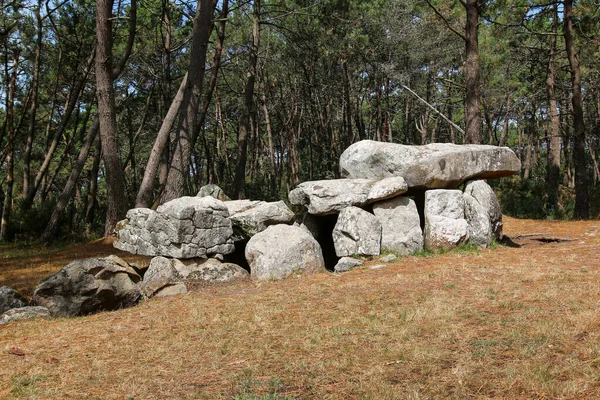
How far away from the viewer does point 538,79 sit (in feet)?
75.6

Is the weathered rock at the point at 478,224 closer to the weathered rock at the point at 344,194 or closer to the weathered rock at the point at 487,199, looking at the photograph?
the weathered rock at the point at 487,199

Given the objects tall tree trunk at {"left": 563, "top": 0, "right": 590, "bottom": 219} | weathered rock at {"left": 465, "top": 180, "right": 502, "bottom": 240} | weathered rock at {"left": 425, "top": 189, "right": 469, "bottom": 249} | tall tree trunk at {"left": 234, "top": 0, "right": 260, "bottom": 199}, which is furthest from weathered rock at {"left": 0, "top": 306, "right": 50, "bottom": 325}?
tall tree trunk at {"left": 563, "top": 0, "right": 590, "bottom": 219}

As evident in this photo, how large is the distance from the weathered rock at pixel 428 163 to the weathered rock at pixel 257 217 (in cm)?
181

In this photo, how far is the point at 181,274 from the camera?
779 centimetres

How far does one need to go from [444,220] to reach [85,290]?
5902 millimetres

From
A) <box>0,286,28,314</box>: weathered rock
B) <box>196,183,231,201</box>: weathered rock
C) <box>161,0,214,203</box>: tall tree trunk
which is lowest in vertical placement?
<box>0,286,28,314</box>: weathered rock

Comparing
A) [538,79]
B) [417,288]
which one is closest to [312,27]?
[538,79]

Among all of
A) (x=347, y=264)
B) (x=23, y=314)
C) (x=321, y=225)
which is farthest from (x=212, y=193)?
(x=23, y=314)

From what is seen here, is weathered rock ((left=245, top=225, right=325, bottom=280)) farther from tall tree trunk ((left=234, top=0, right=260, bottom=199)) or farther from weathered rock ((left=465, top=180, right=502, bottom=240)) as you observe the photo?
tall tree trunk ((left=234, top=0, right=260, bottom=199))

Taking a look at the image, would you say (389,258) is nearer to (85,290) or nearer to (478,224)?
(478,224)

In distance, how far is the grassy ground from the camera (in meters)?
3.44

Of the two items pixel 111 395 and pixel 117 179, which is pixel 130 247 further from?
pixel 111 395

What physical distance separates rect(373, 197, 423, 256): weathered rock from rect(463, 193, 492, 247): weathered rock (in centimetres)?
99

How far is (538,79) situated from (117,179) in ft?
64.7
